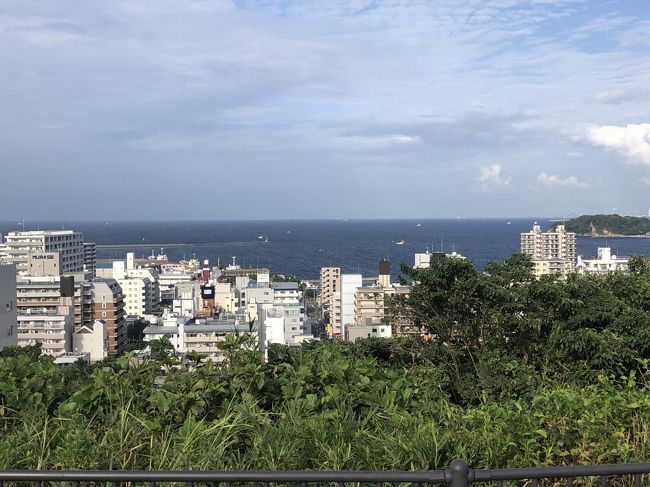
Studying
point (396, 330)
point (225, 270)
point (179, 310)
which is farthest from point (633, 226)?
point (396, 330)

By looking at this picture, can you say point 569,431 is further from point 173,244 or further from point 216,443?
point 173,244

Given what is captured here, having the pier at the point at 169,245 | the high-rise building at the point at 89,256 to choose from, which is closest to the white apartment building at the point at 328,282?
the high-rise building at the point at 89,256

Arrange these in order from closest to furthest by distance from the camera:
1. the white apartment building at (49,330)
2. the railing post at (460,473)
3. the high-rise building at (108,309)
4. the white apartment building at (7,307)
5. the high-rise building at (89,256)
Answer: the railing post at (460,473), the white apartment building at (7,307), the white apartment building at (49,330), the high-rise building at (108,309), the high-rise building at (89,256)

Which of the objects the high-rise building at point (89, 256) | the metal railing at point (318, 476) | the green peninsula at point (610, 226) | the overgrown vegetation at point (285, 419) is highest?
the green peninsula at point (610, 226)

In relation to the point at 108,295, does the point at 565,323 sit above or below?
above

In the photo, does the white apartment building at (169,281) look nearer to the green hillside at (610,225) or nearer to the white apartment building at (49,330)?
the white apartment building at (49,330)

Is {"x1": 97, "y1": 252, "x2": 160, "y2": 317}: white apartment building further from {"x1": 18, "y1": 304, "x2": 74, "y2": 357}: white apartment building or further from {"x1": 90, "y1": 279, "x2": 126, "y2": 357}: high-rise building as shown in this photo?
{"x1": 18, "y1": 304, "x2": 74, "y2": 357}: white apartment building
